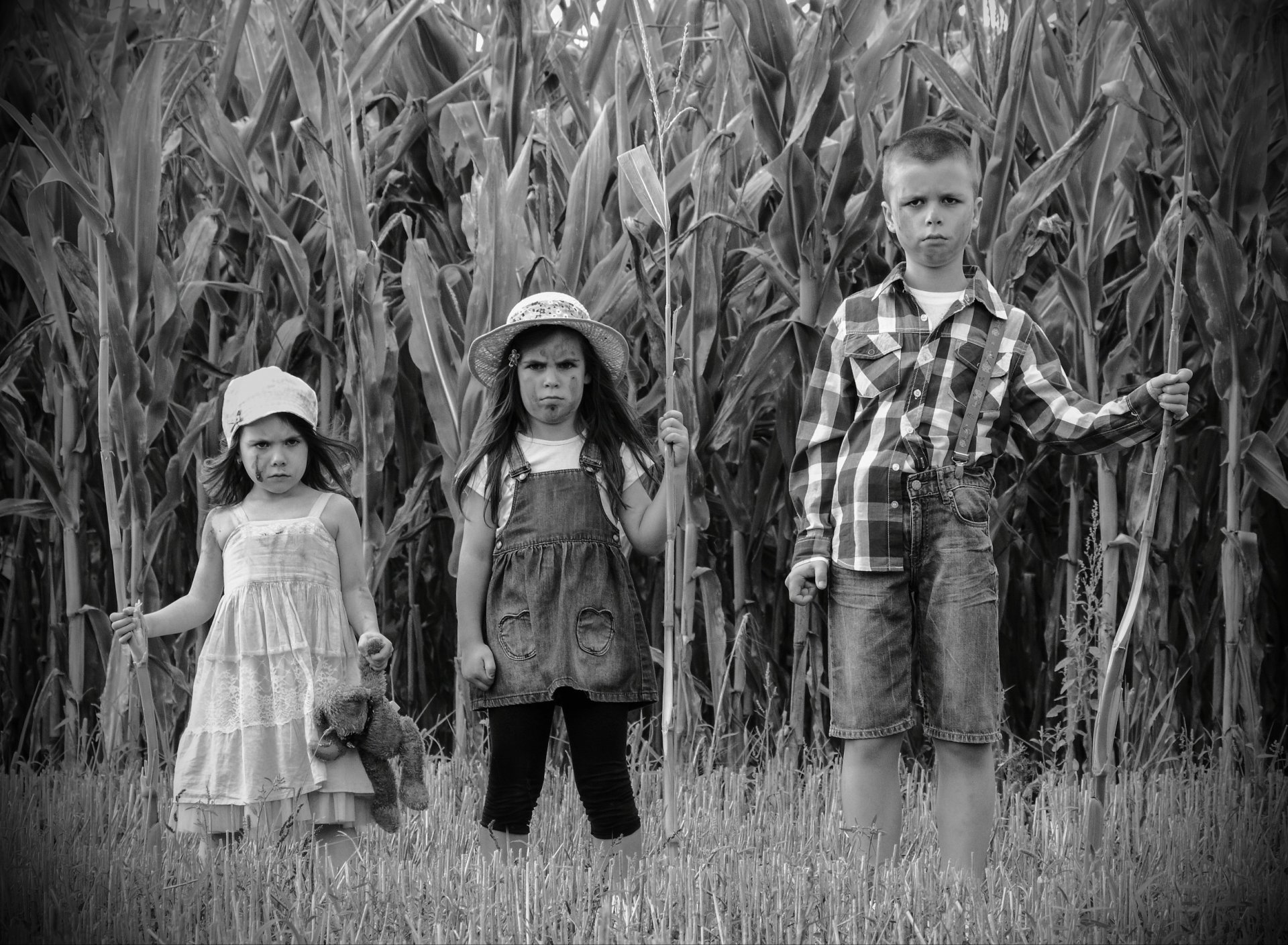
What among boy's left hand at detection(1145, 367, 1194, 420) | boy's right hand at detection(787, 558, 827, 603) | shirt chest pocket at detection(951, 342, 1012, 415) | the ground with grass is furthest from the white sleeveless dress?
boy's left hand at detection(1145, 367, 1194, 420)

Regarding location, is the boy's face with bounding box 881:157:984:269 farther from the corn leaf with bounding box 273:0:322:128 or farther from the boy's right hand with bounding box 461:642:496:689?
the corn leaf with bounding box 273:0:322:128

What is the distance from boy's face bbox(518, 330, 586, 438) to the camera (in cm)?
257

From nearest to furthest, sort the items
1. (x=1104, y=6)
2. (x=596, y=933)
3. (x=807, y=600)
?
(x=596, y=933), (x=807, y=600), (x=1104, y=6)

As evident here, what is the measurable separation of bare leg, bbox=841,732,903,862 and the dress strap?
119 centimetres

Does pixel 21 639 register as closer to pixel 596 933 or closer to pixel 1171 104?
pixel 596 933

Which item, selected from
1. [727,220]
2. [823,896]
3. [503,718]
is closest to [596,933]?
[823,896]

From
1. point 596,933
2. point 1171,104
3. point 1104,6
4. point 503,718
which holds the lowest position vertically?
point 596,933

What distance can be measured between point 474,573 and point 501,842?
1.75ft

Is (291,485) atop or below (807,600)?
atop

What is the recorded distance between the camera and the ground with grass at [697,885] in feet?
6.58

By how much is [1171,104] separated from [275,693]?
2.47 m

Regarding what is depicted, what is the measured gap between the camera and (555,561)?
8.32 ft

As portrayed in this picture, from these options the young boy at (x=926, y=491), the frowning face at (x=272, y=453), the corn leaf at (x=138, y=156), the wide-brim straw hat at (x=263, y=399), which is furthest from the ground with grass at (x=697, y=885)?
the corn leaf at (x=138, y=156)

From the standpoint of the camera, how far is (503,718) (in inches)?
99.4
